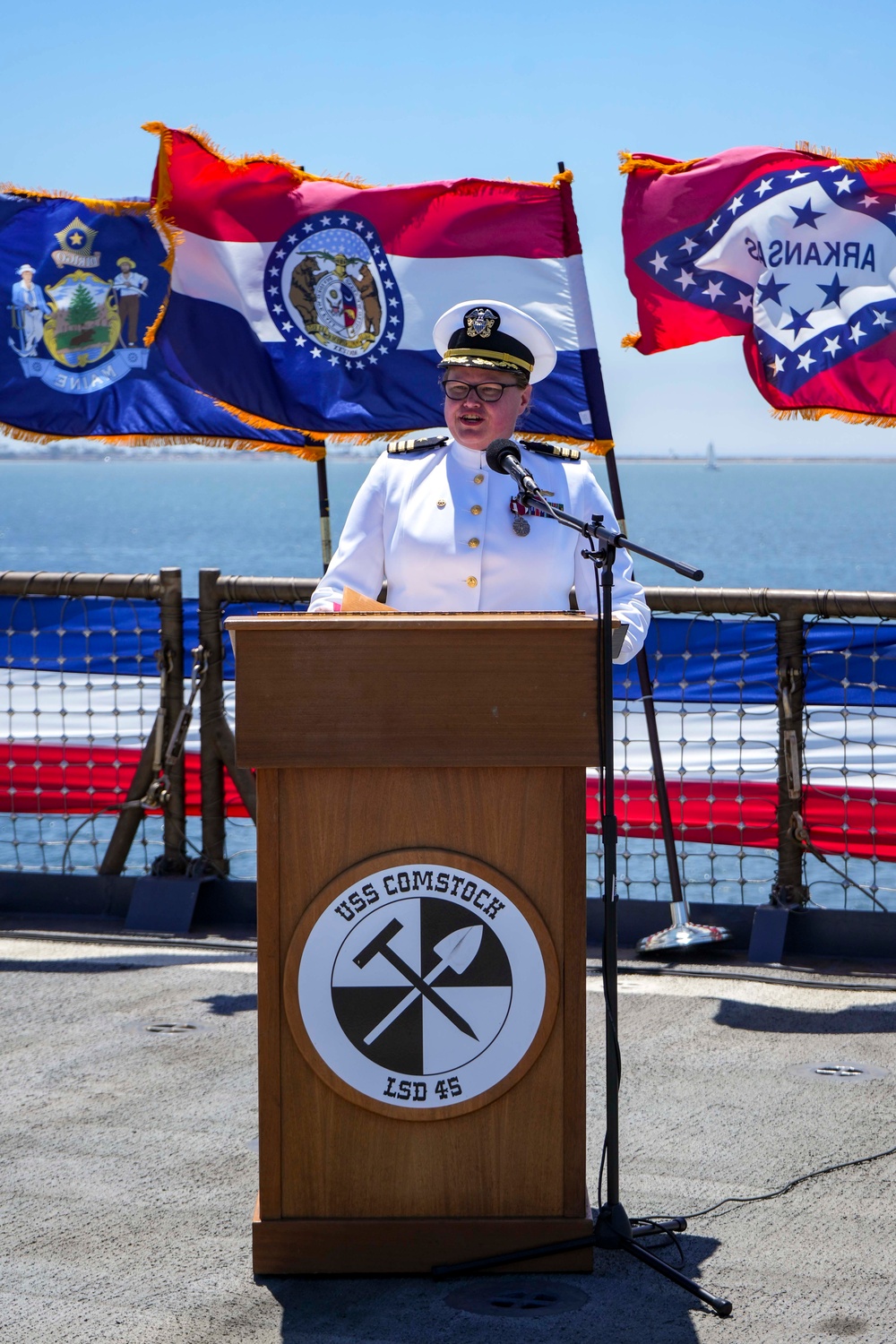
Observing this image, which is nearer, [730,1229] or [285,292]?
[730,1229]

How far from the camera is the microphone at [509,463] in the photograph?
2520mm

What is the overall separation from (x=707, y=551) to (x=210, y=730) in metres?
55.1

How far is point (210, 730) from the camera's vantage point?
507cm

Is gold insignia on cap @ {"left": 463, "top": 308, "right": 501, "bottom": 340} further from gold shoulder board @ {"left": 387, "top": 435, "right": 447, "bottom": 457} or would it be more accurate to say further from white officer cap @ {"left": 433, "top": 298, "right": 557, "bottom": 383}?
gold shoulder board @ {"left": 387, "top": 435, "right": 447, "bottom": 457}

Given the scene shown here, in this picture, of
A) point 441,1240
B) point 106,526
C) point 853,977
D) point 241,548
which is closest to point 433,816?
point 441,1240

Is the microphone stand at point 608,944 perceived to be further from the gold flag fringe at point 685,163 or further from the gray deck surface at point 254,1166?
the gold flag fringe at point 685,163

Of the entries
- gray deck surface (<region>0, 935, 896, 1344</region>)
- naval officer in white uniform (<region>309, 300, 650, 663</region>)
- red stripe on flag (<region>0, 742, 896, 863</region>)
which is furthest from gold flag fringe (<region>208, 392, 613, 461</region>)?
naval officer in white uniform (<region>309, 300, 650, 663</region>)

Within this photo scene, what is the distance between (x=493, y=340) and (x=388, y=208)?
2.39m

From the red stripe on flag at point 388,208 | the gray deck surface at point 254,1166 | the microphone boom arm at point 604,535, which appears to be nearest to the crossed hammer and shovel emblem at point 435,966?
the gray deck surface at point 254,1166

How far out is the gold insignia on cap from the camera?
2984 mm

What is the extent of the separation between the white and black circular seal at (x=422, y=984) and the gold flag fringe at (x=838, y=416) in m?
2.83

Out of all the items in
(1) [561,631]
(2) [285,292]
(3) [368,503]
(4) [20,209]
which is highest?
(4) [20,209]

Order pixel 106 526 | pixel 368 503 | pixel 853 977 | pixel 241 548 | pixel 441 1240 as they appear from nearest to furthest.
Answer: pixel 441 1240
pixel 368 503
pixel 853 977
pixel 241 548
pixel 106 526

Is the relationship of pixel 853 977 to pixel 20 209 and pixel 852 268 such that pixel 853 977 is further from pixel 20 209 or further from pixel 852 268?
pixel 20 209
